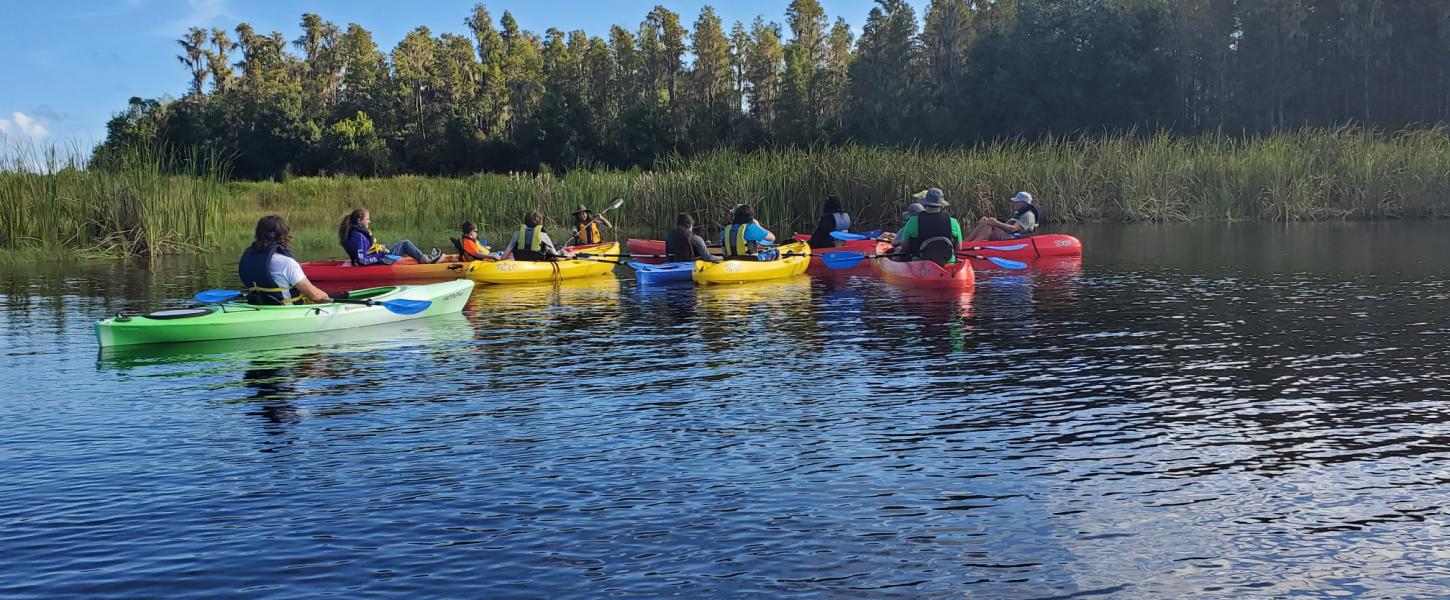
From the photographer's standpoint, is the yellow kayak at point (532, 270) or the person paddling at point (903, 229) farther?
the yellow kayak at point (532, 270)

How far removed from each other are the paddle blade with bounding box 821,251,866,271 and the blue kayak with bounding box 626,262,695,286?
2.27 meters

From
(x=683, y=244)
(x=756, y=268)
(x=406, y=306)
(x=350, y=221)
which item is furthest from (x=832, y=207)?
(x=406, y=306)

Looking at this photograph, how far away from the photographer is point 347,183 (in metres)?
37.5

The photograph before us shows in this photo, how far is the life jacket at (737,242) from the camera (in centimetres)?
1741

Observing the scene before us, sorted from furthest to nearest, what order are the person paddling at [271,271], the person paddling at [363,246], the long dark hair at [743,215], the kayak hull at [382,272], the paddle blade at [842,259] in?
1. the paddle blade at [842,259]
2. the long dark hair at [743,215]
3. the kayak hull at [382,272]
4. the person paddling at [363,246]
5. the person paddling at [271,271]

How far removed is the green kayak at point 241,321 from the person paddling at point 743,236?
5370 millimetres

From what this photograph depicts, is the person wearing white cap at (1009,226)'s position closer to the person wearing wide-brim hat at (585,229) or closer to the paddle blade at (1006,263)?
the paddle blade at (1006,263)

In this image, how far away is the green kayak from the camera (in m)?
10.9

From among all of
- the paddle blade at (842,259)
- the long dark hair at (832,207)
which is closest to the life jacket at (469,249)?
the paddle blade at (842,259)

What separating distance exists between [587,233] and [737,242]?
11.4 feet

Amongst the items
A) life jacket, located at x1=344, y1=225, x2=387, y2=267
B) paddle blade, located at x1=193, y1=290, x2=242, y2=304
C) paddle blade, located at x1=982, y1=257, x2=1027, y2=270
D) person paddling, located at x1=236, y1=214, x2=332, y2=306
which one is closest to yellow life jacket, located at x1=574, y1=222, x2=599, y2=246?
life jacket, located at x1=344, y1=225, x2=387, y2=267

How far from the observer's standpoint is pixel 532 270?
17656 millimetres

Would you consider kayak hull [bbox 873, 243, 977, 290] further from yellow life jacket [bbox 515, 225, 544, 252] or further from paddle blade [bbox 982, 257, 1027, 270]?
yellow life jacket [bbox 515, 225, 544, 252]

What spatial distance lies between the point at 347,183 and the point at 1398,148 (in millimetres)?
26897
